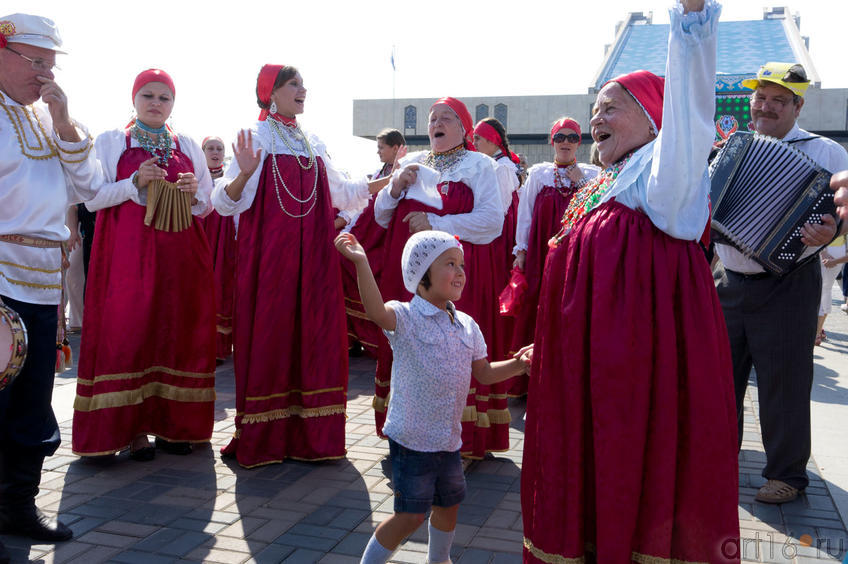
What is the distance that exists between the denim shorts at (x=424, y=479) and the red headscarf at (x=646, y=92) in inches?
62.1

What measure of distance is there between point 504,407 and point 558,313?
240cm

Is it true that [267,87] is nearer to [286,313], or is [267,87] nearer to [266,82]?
[266,82]

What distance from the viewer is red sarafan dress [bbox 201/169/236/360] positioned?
8703 millimetres

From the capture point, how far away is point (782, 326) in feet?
14.5

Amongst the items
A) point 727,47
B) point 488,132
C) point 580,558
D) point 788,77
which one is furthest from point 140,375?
point 727,47

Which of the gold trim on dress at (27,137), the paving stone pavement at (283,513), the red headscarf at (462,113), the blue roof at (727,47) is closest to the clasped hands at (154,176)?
the gold trim on dress at (27,137)

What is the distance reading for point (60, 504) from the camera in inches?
168

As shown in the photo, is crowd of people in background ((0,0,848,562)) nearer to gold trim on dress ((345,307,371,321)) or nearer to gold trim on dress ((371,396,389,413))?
gold trim on dress ((371,396,389,413))

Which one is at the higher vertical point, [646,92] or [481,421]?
[646,92]

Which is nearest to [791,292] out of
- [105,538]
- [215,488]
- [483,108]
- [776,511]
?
[776,511]

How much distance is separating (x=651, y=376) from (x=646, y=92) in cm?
109

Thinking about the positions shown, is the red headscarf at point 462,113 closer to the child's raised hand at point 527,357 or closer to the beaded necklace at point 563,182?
the beaded necklace at point 563,182

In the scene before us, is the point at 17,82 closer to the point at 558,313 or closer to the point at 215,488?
the point at 215,488

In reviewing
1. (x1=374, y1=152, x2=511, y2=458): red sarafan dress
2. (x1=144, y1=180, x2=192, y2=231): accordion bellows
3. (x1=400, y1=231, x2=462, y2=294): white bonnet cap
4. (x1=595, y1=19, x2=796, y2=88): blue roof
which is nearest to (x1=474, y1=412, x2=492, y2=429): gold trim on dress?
(x1=374, y1=152, x2=511, y2=458): red sarafan dress
